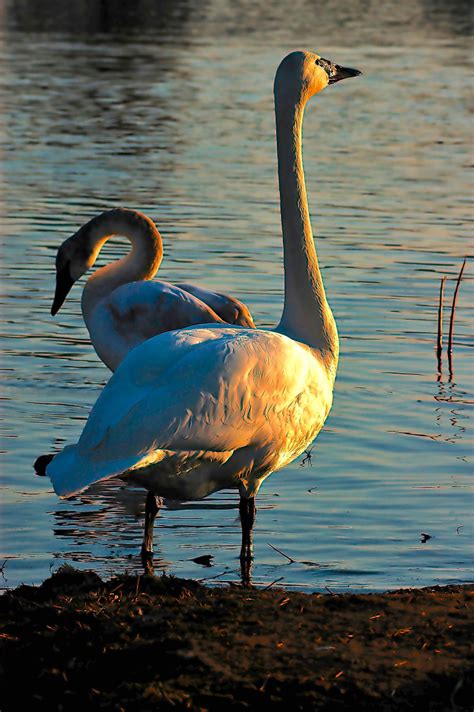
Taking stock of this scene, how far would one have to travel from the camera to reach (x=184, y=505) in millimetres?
8148

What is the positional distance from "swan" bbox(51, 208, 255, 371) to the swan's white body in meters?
2.00

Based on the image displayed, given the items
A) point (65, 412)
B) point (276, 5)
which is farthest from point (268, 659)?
point (276, 5)

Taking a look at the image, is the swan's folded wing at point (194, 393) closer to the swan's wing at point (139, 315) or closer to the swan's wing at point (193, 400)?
the swan's wing at point (193, 400)

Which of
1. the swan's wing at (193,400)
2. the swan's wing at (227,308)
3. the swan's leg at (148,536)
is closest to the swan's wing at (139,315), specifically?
the swan's wing at (227,308)

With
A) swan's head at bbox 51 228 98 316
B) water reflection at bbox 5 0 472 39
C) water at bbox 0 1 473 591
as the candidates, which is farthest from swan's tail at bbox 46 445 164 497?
water reflection at bbox 5 0 472 39

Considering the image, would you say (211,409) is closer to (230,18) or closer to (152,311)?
(152,311)

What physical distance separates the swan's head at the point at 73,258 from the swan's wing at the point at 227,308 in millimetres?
1814

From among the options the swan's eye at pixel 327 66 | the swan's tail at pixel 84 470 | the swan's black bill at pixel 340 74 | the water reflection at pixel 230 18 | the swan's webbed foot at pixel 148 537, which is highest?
the swan's eye at pixel 327 66

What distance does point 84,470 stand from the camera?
17.5 ft

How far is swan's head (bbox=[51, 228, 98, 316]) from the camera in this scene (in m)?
10.5

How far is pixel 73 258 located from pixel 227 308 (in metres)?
2.18

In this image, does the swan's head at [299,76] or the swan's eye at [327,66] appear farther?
the swan's eye at [327,66]

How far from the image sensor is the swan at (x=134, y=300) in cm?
858

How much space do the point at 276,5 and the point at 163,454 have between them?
5656 cm
